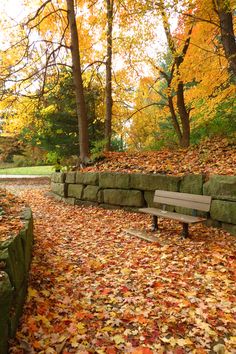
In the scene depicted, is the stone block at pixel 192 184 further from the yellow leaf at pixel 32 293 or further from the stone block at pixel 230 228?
the yellow leaf at pixel 32 293

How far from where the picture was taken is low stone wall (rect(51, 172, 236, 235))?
17.0 ft

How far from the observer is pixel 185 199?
17.7 feet

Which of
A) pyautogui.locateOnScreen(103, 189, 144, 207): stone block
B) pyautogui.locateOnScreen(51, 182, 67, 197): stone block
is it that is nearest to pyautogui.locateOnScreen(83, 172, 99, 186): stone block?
pyautogui.locateOnScreen(103, 189, 144, 207): stone block

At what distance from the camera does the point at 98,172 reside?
7906 millimetres

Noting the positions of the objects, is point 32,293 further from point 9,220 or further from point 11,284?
point 9,220

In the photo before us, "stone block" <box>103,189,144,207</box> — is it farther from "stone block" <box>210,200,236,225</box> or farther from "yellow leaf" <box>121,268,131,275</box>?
"yellow leaf" <box>121,268,131,275</box>

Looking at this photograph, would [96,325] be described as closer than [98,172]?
Yes

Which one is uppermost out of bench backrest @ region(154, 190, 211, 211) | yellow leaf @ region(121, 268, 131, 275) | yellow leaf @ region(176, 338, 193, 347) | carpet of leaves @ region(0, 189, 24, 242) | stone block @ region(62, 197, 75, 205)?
bench backrest @ region(154, 190, 211, 211)

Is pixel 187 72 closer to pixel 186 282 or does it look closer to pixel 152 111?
pixel 186 282

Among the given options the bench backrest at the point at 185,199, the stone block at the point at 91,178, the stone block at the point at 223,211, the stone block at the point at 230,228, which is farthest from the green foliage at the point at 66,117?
the stone block at the point at 230,228

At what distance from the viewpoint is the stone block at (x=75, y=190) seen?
8.42m

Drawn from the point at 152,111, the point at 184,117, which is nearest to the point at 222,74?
the point at 184,117

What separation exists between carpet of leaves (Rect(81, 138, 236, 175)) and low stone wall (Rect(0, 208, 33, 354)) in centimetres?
392

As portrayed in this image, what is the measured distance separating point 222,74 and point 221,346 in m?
9.17
